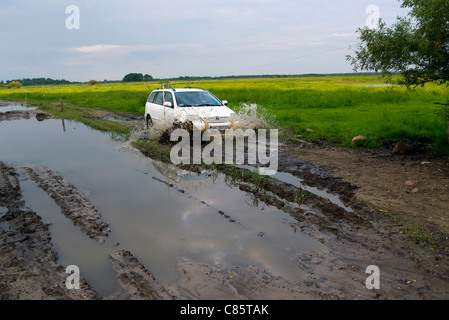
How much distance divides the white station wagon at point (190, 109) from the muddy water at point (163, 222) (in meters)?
2.42

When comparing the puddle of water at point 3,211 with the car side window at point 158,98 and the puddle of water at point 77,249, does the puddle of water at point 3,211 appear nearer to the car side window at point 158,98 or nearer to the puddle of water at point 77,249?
the puddle of water at point 77,249

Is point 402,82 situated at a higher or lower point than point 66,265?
higher

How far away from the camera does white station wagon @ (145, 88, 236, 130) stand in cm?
1173

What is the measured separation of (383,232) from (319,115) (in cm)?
1403

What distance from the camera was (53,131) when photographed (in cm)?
1705

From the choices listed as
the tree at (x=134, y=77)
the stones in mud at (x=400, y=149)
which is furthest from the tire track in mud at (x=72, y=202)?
the tree at (x=134, y=77)

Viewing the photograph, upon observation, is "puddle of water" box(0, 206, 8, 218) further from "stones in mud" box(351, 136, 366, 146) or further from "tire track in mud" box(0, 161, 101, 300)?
"stones in mud" box(351, 136, 366, 146)

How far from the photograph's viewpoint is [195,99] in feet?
42.3

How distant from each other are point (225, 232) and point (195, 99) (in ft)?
27.1

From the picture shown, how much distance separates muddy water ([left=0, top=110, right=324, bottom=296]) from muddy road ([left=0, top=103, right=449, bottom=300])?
1.0 inches

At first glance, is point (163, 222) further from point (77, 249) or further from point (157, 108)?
point (157, 108)

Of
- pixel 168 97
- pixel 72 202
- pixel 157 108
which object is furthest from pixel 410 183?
pixel 157 108

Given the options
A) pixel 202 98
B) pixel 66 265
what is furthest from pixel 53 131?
pixel 66 265
